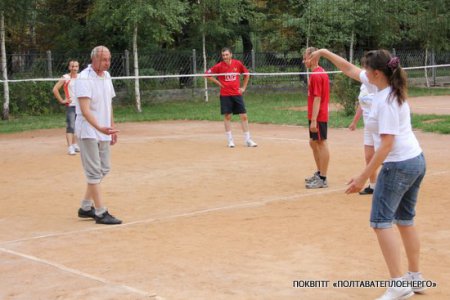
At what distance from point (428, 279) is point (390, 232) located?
0.81m

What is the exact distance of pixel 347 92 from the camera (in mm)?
20484

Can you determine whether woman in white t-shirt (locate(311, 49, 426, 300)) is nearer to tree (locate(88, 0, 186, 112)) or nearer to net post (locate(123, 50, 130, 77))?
tree (locate(88, 0, 186, 112))

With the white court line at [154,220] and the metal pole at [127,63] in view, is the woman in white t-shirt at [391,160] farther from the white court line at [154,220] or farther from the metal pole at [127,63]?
the metal pole at [127,63]

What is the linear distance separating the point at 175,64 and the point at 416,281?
25.7 metres

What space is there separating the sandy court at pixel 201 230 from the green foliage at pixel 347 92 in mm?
6728

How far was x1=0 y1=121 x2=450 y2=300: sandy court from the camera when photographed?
580 cm

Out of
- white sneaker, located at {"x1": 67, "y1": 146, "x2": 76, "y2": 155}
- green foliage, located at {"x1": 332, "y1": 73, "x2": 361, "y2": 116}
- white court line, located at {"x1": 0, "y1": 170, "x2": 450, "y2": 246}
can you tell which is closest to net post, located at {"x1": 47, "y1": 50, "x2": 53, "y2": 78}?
green foliage, located at {"x1": 332, "y1": 73, "x2": 361, "y2": 116}

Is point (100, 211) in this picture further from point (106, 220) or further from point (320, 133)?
point (320, 133)

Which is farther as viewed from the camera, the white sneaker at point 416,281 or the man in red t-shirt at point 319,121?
the man in red t-shirt at point 319,121

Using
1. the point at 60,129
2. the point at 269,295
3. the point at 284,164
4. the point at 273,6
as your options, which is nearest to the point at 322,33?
the point at 273,6

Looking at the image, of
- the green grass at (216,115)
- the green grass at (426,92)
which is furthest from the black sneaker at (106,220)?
the green grass at (426,92)

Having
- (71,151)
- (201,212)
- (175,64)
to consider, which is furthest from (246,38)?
(201,212)

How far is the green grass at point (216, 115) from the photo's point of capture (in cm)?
1870

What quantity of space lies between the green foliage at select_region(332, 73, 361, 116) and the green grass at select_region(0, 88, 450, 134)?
11.5 inches
